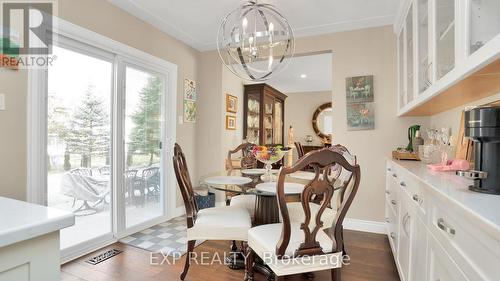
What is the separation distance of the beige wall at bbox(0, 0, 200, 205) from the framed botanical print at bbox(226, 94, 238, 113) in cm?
65

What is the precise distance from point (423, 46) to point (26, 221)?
7.82 ft

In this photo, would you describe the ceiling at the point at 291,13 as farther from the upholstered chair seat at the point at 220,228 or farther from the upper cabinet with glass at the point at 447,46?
the upholstered chair seat at the point at 220,228

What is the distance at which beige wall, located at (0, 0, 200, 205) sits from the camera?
183 centimetres

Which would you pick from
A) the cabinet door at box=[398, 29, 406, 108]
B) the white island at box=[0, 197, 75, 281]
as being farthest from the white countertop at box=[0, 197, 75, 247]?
the cabinet door at box=[398, 29, 406, 108]

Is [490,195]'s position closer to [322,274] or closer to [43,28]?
[322,274]

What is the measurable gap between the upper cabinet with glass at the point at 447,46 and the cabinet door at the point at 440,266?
28.9 inches

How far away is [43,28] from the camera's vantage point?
2.04 m

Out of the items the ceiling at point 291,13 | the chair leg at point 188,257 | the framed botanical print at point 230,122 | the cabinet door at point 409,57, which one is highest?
the ceiling at point 291,13

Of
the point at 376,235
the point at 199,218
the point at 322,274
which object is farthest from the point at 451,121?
the point at 199,218

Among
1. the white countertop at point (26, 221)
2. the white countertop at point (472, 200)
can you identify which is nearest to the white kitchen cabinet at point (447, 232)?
the white countertop at point (472, 200)

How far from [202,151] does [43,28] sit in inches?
92.6

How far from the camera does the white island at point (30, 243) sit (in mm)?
581

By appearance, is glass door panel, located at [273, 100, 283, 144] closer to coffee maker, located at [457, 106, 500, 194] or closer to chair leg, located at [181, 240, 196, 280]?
chair leg, located at [181, 240, 196, 280]

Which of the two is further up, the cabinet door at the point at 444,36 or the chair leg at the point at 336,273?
the cabinet door at the point at 444,36
